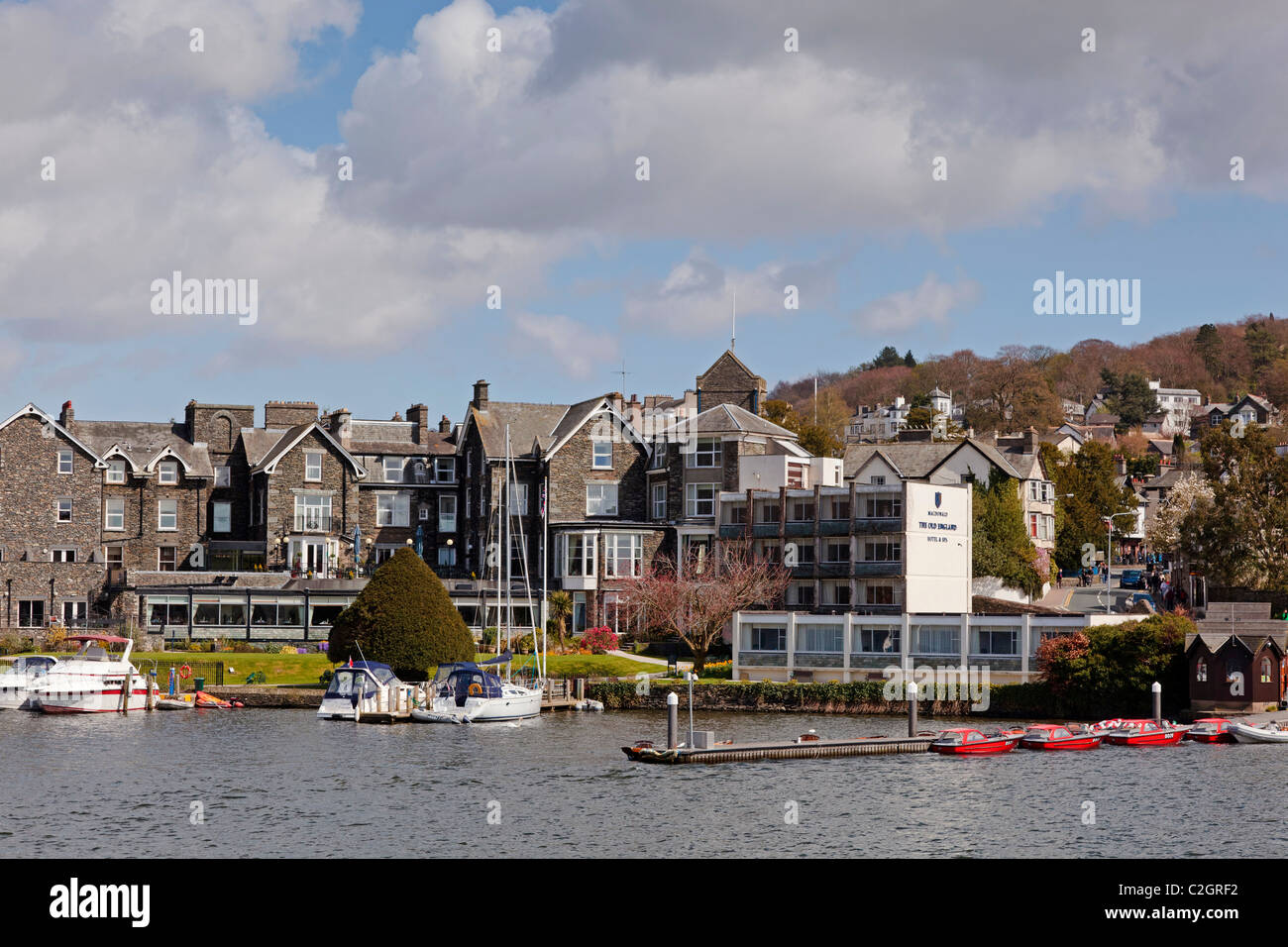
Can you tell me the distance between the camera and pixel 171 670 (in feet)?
238

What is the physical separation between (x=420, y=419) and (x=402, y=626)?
3926 cm

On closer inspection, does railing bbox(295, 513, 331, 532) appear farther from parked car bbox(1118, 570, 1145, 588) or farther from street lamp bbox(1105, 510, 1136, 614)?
parked car bbox(1118, 570, 1145, 588)

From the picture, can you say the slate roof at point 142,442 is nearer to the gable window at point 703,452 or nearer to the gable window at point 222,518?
the gable window at point 222,518

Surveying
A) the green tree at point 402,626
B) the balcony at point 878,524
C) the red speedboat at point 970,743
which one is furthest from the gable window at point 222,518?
the red speedboat at point 970,743

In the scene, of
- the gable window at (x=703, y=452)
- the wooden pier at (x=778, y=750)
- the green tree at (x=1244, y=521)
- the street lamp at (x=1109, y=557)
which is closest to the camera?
the wooden pier at (x=778, y=750)

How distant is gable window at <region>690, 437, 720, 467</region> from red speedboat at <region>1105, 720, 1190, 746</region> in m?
37.1

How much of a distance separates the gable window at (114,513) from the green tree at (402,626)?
32.3 m

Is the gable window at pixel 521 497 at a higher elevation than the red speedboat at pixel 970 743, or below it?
higher

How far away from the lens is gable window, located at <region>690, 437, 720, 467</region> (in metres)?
93.2

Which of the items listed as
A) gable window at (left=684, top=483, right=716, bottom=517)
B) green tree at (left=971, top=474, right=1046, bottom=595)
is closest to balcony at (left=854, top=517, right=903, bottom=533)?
gable window at (left=684, top=483, right=716, bottom=517)

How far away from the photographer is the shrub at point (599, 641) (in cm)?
8319

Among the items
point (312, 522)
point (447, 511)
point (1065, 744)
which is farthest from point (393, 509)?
point (1065, 744)

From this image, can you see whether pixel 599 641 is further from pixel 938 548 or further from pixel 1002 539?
pixel 1002 539
